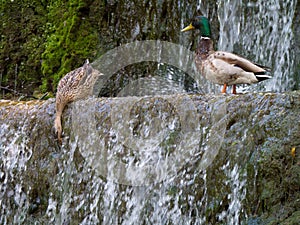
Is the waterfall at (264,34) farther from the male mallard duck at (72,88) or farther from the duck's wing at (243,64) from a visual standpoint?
the duck's wing at (243,64)

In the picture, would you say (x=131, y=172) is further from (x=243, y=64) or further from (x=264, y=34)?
(x=264, y=34)

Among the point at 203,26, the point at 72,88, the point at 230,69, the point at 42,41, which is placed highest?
the point at 203,26

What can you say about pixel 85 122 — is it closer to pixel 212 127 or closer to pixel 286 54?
pixel 212 127

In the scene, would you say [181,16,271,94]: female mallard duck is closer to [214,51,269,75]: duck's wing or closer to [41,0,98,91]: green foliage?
[214,51,269,75]: duck's wing

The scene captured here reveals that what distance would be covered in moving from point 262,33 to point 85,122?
3082 mm

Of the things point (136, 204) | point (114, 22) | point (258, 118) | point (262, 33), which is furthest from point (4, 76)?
point (258, 118)

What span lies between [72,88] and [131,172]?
105 cm

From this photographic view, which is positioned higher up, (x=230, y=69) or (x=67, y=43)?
(x=230, y=69)

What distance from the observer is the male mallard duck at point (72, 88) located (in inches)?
193

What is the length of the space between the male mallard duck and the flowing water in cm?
13

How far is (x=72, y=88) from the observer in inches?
200

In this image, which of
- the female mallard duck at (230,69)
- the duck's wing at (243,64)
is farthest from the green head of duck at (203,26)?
the duck's wing at (243,64)

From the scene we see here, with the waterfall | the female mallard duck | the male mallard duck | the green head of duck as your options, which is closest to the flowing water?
the male mallard duck

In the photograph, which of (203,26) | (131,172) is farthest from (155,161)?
(203,26)
